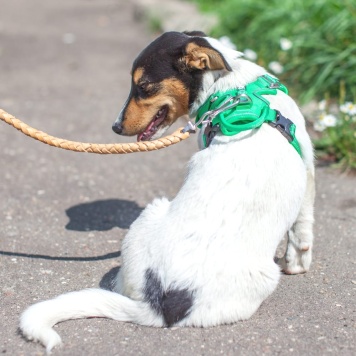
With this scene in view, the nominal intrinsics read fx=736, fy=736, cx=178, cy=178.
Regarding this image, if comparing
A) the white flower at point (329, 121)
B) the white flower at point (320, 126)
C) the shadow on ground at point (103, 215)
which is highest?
the white flower at point (329, 121)

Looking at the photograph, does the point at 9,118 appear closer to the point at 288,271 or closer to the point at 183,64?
the point at 183,64

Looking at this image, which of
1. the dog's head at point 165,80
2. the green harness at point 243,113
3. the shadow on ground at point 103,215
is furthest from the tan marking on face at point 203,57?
the shadow on ground at point 103,215

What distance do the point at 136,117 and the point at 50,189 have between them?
6.14ft

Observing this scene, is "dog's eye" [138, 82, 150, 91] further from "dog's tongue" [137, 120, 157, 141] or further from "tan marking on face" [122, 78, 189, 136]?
"dog's tongue" [137, 120, 157, 141]

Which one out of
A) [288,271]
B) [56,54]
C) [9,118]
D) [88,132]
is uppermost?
[9,118]

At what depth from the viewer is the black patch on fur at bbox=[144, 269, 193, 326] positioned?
11.8 feet

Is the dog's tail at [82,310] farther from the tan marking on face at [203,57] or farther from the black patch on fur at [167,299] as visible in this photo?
the tan marking on face at [203,57]

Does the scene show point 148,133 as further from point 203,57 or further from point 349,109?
point 349,109

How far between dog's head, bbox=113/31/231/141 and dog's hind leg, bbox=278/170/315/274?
0.84 meters

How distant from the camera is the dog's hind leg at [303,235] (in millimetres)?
4273

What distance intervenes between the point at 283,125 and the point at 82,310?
1.42 m

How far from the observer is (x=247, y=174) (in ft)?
12.1

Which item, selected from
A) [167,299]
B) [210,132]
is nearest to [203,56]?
[210,132]

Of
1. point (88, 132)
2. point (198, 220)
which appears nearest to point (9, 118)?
point (198, 220)
